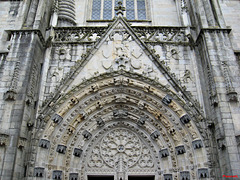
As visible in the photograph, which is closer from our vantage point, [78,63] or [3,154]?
[3,154]

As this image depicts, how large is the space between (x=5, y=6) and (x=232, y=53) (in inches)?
402

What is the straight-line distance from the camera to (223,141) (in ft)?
24.8

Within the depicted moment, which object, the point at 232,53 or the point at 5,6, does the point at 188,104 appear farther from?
the point at 5,6

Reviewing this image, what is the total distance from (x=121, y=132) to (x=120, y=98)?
1.39 m

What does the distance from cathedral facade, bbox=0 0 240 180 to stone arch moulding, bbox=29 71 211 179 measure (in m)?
0.04

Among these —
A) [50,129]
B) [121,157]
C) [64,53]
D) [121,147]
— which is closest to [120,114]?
[121,147]

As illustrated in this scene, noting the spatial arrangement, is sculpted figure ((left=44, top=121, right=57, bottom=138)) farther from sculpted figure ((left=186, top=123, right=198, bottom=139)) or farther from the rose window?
sculpted figure ((left=186, top=123, right=198, bottom=139))

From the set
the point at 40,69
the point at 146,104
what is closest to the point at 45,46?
the point at 40,69

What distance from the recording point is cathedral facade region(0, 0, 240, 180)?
8016 millimetres

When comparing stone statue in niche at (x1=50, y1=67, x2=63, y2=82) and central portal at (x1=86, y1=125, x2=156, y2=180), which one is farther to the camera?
stone statue in niche at (x1=50, y1=67, x2=63, y2=82)

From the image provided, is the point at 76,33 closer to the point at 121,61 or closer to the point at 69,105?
the point at 121,61

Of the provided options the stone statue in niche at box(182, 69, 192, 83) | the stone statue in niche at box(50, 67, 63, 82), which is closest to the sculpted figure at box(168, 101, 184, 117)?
the stone statue in niche at box(182, 69, 192, 83)

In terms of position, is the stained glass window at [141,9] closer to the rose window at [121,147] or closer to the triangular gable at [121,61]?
the triangular gable at [121,61]

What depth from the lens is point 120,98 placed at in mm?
9727
